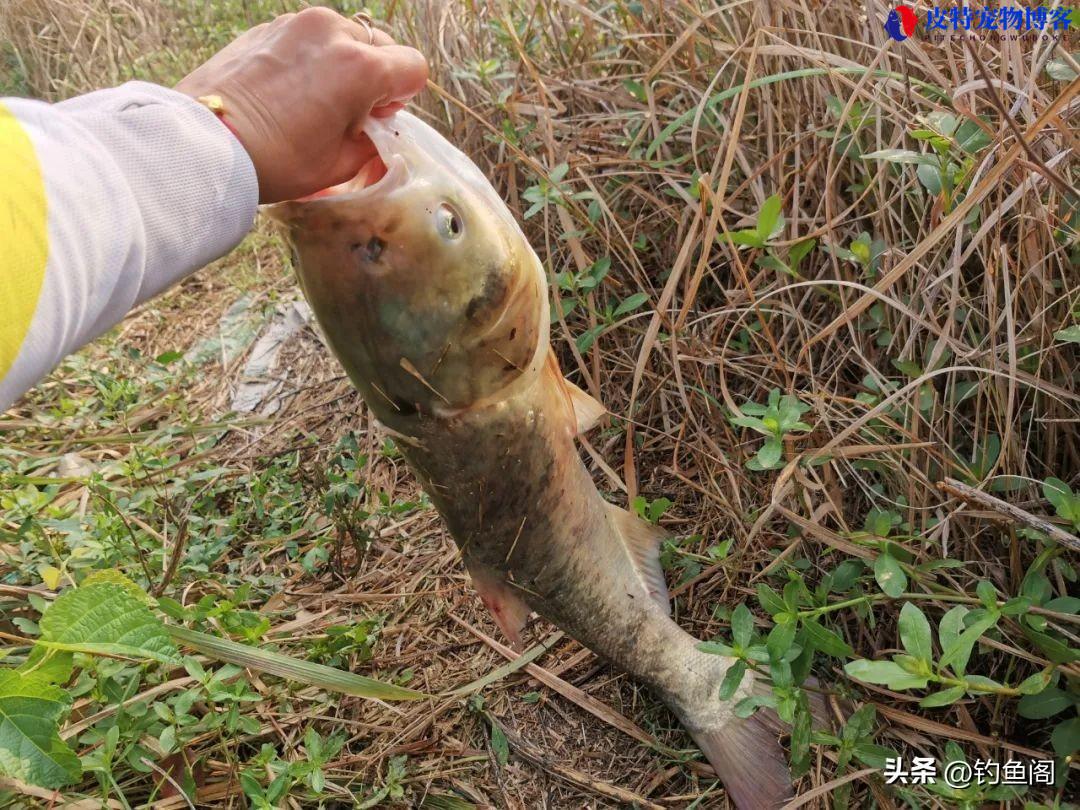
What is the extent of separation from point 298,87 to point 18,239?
0.48 meters

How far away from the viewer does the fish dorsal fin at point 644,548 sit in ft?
7.02

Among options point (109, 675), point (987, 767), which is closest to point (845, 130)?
point (987, 767)

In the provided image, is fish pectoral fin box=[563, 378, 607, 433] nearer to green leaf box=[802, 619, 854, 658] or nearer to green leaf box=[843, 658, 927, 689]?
green leaf box=[802, 619, 854, 658]

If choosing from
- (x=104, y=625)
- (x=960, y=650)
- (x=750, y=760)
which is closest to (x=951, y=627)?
(x=960, y=650)

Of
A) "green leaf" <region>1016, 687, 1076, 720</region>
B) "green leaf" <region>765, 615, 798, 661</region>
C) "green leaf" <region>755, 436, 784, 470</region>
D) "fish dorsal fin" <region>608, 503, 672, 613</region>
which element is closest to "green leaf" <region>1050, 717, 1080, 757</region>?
"green leaf" <region>1016, 687, 1076, 720</region>

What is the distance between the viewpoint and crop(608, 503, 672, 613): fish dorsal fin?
214 cm

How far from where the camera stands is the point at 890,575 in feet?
5.48

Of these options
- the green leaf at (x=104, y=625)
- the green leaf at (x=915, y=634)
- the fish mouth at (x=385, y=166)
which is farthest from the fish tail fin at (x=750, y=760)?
the fish mouth at (x=385, y=166)

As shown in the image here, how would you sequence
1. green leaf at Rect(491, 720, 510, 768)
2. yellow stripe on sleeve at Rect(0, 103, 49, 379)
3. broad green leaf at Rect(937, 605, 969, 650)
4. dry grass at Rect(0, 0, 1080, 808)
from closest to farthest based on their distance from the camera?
yellow stripe on sleeve at Rect(0, 103, 49, 379) → broad green leaf at Rect(937, 605, 969, 650) → dry grass at Rect(0, 0, 1080, 808) → green leaf at Rect(491, 720, 510, 768)

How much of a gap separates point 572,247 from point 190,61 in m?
4.10

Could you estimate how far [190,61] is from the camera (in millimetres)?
5418

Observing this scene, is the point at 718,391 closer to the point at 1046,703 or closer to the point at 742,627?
the point at 742,627

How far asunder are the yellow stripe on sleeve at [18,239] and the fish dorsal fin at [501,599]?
108 cm

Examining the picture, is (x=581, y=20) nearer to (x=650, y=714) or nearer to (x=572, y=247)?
(x=572, y=247)
